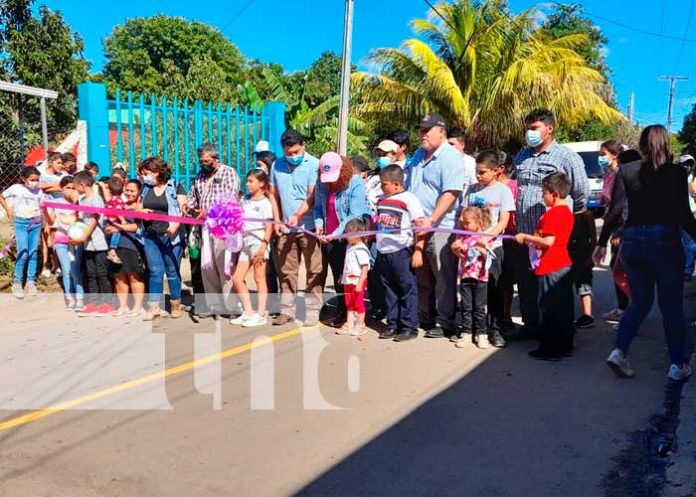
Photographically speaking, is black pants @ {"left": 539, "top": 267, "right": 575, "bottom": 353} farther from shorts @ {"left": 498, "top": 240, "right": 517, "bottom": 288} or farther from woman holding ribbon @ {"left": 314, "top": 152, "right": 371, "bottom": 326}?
woman holding ribbon @ {"left": 314, "top": 152, "right": 371, "bottom": 326}

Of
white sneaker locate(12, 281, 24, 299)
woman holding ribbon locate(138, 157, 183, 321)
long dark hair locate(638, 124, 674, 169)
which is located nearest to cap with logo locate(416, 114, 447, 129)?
long dark hair locate(638, 124, 674, 169)

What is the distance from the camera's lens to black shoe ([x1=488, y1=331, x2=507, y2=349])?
577 centimetres

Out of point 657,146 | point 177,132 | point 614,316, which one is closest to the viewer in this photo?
point 657,146

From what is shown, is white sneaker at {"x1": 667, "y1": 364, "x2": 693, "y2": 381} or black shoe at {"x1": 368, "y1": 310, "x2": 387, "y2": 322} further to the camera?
black shoe at {"x1": 368, "y1": 310, "x2": 387, "y2": 322}

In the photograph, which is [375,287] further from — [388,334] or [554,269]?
[554,269]

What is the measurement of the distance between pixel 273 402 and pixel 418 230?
2171 mm

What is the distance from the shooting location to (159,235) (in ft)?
22.7

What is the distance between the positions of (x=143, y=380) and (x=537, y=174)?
3.66m

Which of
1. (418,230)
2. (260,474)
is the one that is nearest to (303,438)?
(260,474)

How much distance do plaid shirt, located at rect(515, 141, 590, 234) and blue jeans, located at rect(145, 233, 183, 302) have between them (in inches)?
145

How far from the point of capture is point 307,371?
5.17 m

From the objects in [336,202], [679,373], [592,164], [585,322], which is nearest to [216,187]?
[336,202]

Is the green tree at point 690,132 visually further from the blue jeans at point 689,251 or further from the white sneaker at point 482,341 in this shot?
the white sneaker at point 482,341

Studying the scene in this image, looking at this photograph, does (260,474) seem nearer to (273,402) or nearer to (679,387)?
(273,402)
